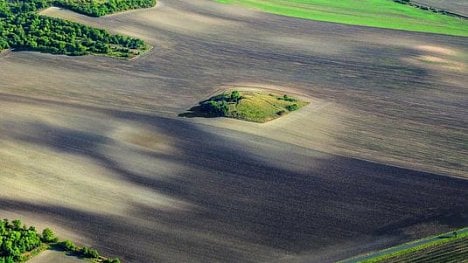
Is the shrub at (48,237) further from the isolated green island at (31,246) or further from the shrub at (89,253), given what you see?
the shrub at (89,253)

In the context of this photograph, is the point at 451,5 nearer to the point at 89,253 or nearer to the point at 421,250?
the point at 421,250

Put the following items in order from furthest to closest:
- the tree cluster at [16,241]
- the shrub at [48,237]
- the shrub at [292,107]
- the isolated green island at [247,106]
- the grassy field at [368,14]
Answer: the grassy field at [368,14]
the shrub at [292,107]
the isolated green island at [247,106]
the shrub at [48,237]
the tree cluster at [16,241]

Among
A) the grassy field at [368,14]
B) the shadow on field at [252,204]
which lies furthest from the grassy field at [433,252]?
the grassy field at [368,14]

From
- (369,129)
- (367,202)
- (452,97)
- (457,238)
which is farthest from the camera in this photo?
(452,97)

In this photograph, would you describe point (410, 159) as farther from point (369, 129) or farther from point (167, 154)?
point (167, 154)

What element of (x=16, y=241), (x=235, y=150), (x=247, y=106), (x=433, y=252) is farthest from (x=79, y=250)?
(x=247, y=106)

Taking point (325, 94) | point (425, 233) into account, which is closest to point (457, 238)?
point (425, 233)
